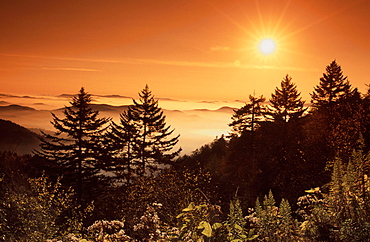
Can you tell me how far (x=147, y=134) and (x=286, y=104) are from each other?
18.1 meters

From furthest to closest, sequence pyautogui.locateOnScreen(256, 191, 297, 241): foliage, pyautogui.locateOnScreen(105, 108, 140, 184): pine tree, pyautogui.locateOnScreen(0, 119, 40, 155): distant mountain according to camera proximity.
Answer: pyautogui.locateOnScreen(105, 108, 140, 184): pine tree, pyautogui.locateOnScreen(0, 119, 40, 155): distant mountain, pyautogui.locateOnScreen(256, 191, 297, 241): foliage

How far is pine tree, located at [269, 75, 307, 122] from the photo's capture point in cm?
3594

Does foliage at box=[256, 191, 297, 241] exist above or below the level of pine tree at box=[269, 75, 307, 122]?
below

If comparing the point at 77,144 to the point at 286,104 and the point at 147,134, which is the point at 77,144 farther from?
the point at 286,104

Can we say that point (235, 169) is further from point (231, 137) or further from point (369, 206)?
point (369, 206)

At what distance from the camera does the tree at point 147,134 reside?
127ft

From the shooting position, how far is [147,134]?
40125 mm

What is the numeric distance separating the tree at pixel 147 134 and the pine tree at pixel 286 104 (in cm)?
1471

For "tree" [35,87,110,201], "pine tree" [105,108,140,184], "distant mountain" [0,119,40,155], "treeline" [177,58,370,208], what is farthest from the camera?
"pine tree" [105,108,140,184]

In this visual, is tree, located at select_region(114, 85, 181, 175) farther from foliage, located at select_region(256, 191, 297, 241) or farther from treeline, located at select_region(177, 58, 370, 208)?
foliage, located at select_region(256, 191, 297, 241)

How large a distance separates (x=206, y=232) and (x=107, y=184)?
34408 mm

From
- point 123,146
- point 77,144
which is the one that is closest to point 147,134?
point 123,146

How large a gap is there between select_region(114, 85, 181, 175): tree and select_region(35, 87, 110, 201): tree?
624cm

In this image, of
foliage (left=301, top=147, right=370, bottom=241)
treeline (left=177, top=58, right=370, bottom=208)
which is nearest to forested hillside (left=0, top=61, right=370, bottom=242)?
treeline (left=177, top=58, right=370, bottom=208)
